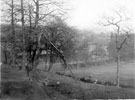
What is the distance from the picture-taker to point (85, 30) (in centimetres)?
4266

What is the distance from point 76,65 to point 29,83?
26748mm

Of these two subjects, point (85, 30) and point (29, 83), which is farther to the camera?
point (85, 30)

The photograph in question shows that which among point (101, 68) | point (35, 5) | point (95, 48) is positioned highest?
point (35, 5)

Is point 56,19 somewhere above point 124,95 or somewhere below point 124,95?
above

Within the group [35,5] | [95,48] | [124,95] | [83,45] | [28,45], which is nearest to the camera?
[28,45]

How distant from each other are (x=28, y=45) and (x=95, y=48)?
113ft

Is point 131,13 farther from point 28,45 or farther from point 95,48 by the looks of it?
point 95,48

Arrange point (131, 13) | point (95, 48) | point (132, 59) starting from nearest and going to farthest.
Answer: point (131, 13)
point (132, 59)
point (95, 48)

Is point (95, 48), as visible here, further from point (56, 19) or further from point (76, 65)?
point (56, 19)

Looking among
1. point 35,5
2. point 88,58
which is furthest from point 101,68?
point 35,5

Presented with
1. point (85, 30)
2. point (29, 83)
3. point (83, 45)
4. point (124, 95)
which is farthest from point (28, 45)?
point (85, 30)

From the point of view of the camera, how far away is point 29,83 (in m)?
11.4

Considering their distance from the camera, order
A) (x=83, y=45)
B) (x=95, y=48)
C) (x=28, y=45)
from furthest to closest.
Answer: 1. (x=95, y=48)
2. (x=83, y=45)
3. (x=28, y=45)

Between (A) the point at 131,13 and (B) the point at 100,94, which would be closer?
(B) the point at 100,94
